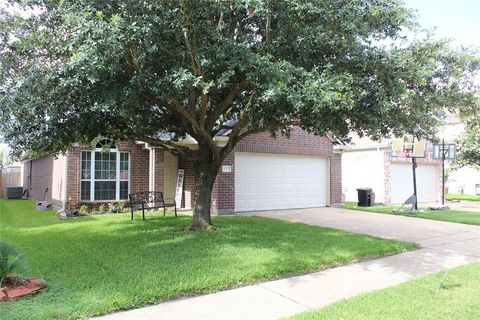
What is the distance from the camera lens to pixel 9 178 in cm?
2873

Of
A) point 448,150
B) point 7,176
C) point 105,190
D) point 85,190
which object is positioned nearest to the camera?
point 85,190

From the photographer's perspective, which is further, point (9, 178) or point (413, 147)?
point (9, 178)

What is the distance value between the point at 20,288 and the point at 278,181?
11.6 m

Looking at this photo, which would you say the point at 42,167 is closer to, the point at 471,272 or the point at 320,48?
the point at 320,48

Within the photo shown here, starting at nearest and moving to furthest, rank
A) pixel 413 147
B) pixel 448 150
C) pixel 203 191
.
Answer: pixel 203 191 → pixel 413 147 → pixel 448 150

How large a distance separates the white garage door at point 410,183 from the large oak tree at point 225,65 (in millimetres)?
12638

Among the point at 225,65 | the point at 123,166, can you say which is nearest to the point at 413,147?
the point at 123,166

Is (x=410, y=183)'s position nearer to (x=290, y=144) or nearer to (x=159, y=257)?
(x=290, y=144)

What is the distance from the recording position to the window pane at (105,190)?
14836mm

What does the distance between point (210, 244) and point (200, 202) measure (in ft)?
6.89

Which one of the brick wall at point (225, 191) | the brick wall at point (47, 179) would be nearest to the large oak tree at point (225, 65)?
the brick wall at point (47, 179)

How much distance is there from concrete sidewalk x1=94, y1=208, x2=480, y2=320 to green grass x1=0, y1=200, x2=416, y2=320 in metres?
0.27

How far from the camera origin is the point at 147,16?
6.60 m

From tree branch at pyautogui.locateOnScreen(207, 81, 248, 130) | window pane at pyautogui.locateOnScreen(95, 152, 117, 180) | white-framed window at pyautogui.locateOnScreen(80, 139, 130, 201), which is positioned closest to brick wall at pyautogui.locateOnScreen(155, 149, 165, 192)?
white-framed window at pyautogui.locateOnScreen(80, 139, 130, 201)
